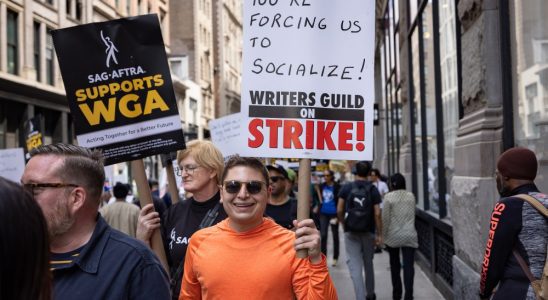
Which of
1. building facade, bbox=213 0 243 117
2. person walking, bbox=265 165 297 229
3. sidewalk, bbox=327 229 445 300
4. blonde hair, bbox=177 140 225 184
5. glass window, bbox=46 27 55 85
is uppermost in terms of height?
building facade, bbox=213 0 243 117

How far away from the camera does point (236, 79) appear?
3108 inches

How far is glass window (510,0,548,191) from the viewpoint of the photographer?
18.2 feet

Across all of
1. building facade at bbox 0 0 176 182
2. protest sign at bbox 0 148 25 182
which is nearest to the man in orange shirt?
protest sign at bbox 0 148 25 182

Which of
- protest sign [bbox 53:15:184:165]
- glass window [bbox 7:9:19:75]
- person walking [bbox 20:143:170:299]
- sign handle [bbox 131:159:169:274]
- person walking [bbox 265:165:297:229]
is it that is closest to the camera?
person walking [bbox 20:143:170:299]

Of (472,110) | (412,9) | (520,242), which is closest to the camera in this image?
(520,242)

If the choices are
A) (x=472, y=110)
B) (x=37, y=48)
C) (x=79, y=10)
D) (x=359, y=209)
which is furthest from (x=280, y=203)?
Result: (x=79, y=10)

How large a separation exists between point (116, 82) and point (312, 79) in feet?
4.12

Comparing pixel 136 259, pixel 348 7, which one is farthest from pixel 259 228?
pixel 348 7

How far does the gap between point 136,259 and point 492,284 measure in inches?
93.1

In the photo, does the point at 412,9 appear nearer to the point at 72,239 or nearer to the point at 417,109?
the point at 417,109

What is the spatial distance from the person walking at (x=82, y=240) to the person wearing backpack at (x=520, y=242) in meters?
2.13

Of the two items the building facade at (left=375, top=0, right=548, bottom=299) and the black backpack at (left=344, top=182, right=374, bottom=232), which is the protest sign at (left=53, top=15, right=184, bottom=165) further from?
the black backpack at (left=344, top=182, right=374, bottom=232)

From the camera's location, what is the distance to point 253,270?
3.29 m

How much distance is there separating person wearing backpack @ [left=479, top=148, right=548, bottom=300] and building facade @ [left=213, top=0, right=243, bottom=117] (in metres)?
63.7
